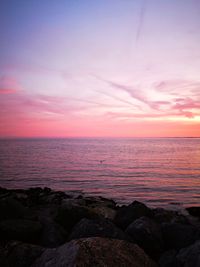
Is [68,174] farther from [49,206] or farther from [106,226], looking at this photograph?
[106,226]

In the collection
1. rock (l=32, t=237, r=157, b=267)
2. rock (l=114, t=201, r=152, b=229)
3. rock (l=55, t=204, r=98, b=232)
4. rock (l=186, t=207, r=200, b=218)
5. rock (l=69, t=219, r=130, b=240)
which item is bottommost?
rock (l=186, t=207, r=200, b=218)

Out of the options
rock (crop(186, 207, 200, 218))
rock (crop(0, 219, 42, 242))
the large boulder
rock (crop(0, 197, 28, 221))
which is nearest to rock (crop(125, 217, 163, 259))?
the large boulder

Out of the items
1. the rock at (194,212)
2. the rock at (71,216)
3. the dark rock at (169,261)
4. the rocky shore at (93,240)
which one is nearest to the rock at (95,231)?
the rocky shore at (93,240)

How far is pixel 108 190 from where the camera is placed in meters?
21.9

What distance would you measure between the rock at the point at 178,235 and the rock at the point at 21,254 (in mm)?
3991

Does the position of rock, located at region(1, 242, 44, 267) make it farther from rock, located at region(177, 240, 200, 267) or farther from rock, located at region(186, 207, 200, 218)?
rock, located at region(186, 207, 200, 218)

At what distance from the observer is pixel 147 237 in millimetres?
6723

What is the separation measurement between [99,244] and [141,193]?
16559 millimetres

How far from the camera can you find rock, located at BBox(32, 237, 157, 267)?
390 cm

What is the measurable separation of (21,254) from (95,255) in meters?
2.14

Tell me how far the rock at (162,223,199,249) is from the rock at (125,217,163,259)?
0.32 meters

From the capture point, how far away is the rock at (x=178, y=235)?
6831 mm

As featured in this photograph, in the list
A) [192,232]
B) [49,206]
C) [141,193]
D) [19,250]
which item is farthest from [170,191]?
[19,250]

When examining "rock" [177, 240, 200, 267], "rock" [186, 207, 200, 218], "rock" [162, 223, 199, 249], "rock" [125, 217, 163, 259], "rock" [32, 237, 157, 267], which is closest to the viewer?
"rock" [32, 237, 157, 267]
